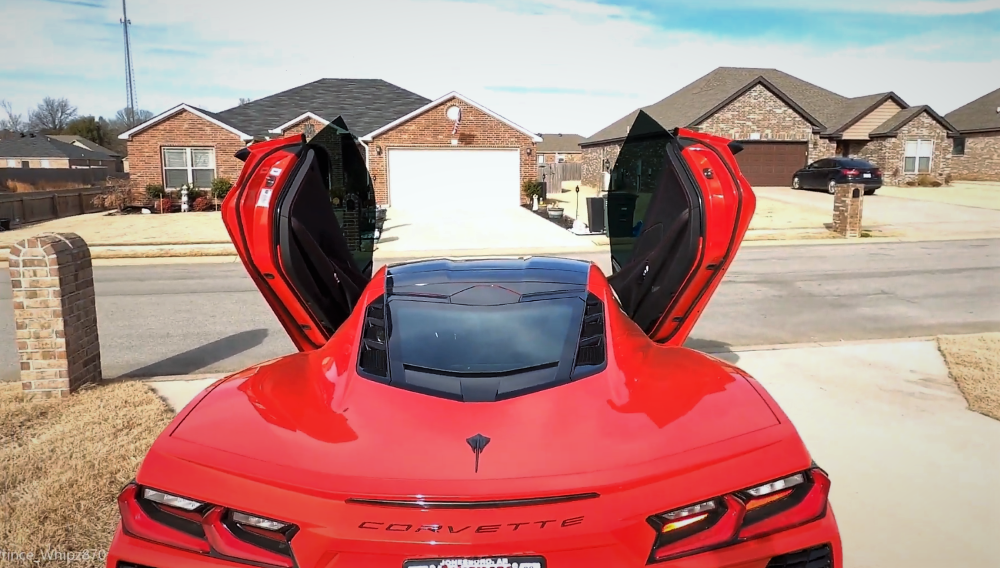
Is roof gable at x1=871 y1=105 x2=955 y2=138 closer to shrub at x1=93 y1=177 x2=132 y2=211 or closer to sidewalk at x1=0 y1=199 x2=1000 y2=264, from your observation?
sidewalk at x1=0 y1=199 x2=1000 y2=264

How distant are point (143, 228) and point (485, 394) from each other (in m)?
22.4

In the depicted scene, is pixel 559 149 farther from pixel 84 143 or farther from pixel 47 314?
pixel 47 314

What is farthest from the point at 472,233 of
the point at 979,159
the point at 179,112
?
the point at 979,159

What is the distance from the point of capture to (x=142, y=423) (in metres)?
4.95

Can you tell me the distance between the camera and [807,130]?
3491 cm

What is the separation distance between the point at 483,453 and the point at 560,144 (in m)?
90.3

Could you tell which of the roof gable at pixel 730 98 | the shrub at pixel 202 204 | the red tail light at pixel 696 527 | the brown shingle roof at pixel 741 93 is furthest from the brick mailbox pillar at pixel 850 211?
the shrub at pixel 202 204

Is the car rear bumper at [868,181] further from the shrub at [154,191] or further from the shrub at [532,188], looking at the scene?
the shrub at [154,191]

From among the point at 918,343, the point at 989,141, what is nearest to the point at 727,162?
the point at 918,343

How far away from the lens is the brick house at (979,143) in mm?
41438

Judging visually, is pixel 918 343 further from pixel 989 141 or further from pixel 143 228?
pixel 989 141

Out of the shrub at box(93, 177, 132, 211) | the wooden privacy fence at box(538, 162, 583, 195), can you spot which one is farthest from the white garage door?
the shrub at box(93, 177, 132, 211)

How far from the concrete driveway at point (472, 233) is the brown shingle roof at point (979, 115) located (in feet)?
105

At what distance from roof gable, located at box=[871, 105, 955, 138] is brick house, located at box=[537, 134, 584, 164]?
4407 centimetres
